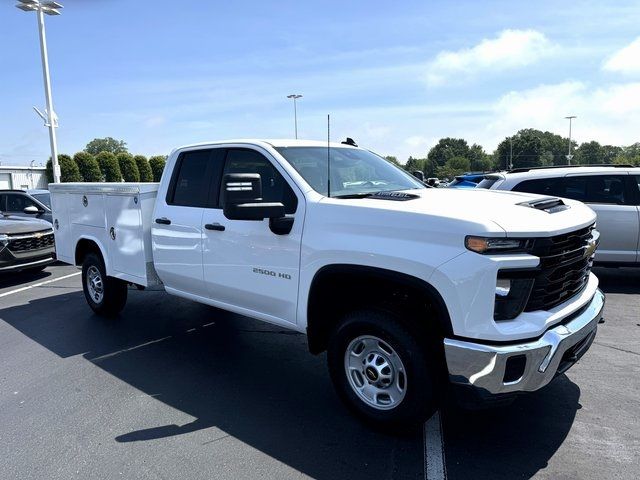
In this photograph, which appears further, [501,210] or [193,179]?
[193,179]

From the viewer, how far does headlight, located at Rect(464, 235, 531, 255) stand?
2.84 m

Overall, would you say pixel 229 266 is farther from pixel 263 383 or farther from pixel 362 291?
pixel 362 291

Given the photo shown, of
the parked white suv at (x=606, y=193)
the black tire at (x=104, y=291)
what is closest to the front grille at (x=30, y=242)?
the black tire at (x=104, y=291)

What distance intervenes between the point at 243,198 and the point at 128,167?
44339mm

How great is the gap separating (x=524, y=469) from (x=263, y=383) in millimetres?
2219

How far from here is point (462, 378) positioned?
2.94 m

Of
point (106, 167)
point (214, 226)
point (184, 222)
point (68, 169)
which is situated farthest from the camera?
point (106, 167)

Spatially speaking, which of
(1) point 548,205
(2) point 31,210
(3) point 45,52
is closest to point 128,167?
(3) point 45,52

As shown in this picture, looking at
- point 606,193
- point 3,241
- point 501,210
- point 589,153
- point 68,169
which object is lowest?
point 3,241

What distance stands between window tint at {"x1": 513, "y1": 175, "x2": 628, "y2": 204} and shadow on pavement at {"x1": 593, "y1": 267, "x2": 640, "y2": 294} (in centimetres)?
130

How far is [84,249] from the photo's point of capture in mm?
6676

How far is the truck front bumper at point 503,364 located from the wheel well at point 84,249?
16.3 ft

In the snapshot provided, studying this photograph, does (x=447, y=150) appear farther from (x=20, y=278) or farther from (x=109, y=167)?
(x=20, y=278)

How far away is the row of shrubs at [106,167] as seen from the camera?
36.4 m
